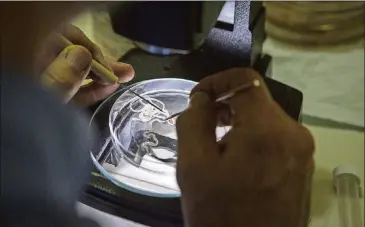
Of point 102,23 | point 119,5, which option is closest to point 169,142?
point 119,5

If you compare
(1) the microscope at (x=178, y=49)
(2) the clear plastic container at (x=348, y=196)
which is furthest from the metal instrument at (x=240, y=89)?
(2) the clear plastic container at (x=348, y=196)

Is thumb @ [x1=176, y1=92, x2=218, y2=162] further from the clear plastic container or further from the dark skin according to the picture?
the clear plastic container

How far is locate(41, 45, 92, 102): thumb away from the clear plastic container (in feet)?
1.02

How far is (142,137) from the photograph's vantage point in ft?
2.10

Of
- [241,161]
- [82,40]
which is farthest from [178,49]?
[241,161]

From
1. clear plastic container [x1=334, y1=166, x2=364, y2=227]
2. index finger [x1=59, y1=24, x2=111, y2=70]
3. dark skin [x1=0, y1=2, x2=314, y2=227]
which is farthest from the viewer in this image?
clear plastic container [x1=334, y1=166, x2=364, y2=227]

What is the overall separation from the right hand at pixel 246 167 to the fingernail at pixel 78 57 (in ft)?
0.39

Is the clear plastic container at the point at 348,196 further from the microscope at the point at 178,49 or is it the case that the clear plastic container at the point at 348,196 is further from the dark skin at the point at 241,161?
the dark skin at the point at 241,161

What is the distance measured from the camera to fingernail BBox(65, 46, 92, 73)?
1.77 feet

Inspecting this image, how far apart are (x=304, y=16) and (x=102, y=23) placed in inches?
12.1

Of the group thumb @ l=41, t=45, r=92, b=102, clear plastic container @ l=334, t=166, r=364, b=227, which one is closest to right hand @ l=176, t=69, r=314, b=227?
thumb @ l=41, t=45, r=92, b=102

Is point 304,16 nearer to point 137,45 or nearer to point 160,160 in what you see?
point 137,45

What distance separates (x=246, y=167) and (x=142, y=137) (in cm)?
22

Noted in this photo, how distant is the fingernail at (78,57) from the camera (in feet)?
1.77
